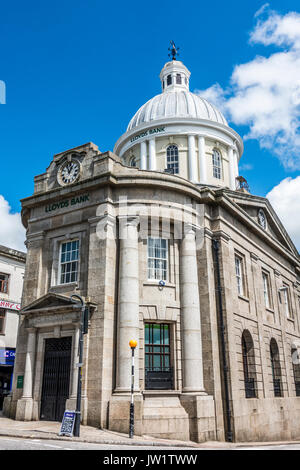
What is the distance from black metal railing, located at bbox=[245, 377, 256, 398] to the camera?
2144cm

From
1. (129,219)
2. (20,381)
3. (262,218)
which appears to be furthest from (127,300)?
(262,218)

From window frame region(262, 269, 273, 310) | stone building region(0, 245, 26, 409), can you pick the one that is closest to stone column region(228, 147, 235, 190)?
window frame region(262, 269, 273, 310)

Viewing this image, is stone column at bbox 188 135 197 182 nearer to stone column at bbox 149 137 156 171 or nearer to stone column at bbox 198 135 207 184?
stone column at bbox 198 135 207 184

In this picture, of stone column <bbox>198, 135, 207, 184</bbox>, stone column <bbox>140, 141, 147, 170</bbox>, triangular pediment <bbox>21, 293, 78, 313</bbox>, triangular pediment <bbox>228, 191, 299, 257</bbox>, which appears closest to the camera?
triangular pediment <bbox>21, 293, 78, 313</bbox>

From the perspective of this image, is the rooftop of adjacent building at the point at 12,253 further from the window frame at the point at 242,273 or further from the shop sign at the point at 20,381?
the window frame at the point at 242,273

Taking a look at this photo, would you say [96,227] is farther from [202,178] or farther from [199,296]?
[202,178]

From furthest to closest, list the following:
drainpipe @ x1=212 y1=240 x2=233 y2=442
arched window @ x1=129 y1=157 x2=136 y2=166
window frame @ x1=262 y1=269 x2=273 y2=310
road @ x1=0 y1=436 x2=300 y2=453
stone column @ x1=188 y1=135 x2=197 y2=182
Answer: arched window @ x1=129 y1=157 x2=136 y2=166
stone column @ x1=188 y1=135 x2=197 y2=182
window frame @ x1=262 y1=269 x2=273 y2=310
drainpipe @ x1=212 y1=240 x2=233 y2=442
road @ x1=0 y1=436 x2=300 y2=453

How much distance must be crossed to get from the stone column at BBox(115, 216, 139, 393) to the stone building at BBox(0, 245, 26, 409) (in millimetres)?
17543

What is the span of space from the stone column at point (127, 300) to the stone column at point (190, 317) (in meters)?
2.28

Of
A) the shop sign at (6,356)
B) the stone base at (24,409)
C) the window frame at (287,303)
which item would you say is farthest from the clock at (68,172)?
the window frame at (287,303)

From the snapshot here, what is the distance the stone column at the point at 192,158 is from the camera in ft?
100

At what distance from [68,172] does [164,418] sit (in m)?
12.1

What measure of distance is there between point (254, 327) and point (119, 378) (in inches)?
382

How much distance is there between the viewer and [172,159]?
31781mm
